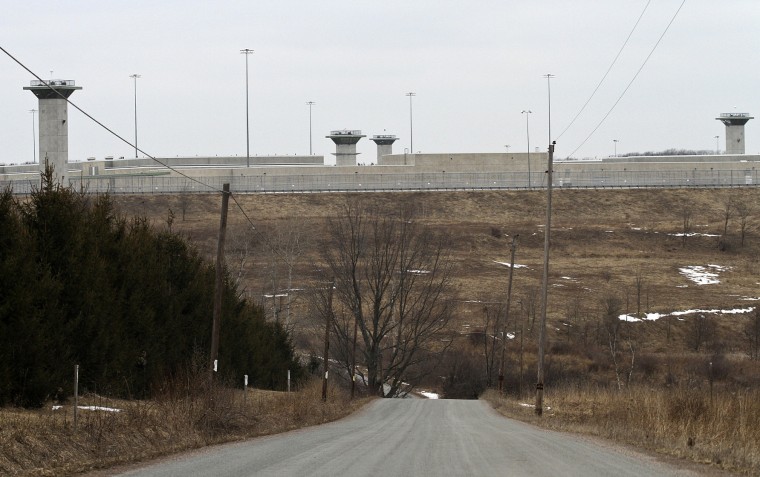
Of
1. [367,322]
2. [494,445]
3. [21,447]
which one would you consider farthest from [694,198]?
[21,447]

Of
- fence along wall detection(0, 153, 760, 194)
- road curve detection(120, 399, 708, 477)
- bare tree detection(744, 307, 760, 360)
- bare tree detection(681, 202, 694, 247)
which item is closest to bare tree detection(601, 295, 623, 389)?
bare tree detection(744, 307, 760, 360)

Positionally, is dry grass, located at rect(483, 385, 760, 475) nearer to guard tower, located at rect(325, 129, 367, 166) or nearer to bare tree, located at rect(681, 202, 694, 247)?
bare tree, located at rect(681, 202, 694, 247)

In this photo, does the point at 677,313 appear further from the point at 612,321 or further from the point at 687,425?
the point at 687,425

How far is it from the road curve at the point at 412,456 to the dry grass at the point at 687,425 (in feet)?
2.83

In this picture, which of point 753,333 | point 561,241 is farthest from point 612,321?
point 561,241

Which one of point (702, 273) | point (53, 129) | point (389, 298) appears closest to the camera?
point (389, 298)

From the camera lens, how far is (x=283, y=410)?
97.7 feet

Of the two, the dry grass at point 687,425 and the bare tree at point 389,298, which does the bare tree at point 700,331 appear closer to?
the bare tree at point 389,298

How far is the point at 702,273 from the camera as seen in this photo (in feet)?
280

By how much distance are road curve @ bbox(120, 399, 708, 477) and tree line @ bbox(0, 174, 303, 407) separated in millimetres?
5336

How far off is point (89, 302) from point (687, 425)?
1429 centimetres

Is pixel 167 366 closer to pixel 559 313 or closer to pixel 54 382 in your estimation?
pixel 54 382

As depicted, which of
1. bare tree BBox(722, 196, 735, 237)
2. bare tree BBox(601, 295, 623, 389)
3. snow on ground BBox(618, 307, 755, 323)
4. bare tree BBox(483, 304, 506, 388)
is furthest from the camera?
bare tree BBox(722, 196, 735, 237)

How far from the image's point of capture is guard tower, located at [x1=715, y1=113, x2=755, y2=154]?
5305 inches
